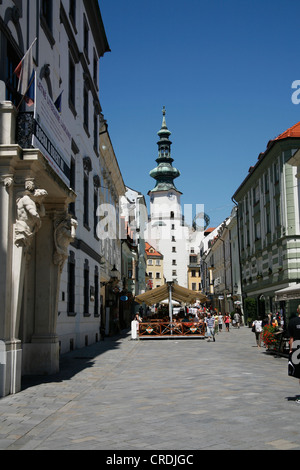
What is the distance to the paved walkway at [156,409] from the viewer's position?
6383mm

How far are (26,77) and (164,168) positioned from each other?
11002 centimetres

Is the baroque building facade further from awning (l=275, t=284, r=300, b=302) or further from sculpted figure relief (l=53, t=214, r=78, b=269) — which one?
awning (l=275, t=284, r=300, b=302)

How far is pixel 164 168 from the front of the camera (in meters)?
121

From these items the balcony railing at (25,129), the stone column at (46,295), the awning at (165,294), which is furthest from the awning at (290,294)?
the awning at (165,294)

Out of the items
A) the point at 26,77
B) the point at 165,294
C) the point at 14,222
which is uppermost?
the point at 26,77

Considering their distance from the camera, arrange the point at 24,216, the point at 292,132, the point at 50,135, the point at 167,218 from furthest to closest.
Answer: the point at 167,218
the point at 292,132
the point at 50,135
the point at 24,216

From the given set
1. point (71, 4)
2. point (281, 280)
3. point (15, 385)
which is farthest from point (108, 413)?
point (281, 280)

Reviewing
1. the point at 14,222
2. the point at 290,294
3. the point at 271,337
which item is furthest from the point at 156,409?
the point at 271,337

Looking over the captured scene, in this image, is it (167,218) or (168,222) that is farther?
(167,218)

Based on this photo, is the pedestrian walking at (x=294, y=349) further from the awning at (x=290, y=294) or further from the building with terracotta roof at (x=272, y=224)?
the building with terracotta roof at (x=272, y=224)

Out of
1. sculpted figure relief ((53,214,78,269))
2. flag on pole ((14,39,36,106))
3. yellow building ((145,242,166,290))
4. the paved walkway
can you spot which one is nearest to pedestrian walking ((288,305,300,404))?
the paved walkway

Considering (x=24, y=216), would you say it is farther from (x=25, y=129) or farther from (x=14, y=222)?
(x=25, y=129)

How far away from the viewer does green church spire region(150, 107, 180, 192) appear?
121 metres
